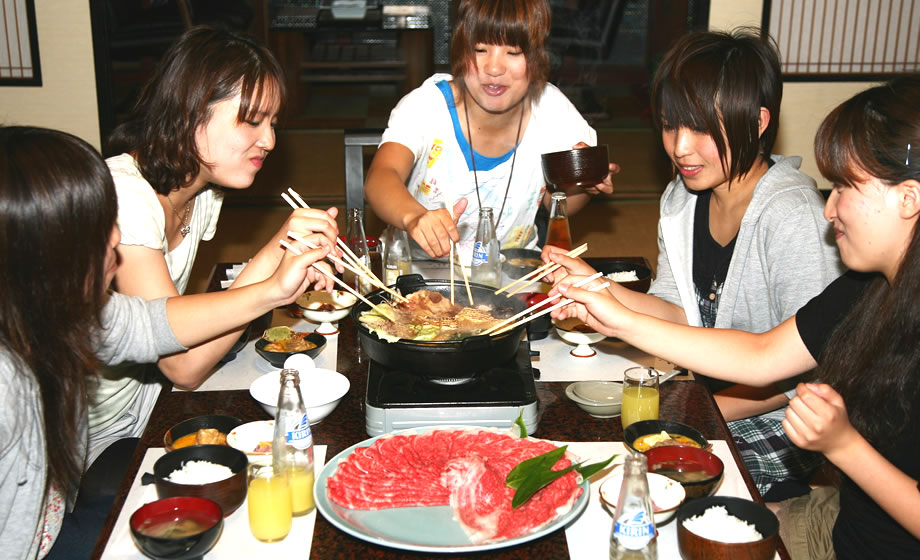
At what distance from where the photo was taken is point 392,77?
5508 mm

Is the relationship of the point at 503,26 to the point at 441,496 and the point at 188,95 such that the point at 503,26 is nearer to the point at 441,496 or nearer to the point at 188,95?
the point at 188,95

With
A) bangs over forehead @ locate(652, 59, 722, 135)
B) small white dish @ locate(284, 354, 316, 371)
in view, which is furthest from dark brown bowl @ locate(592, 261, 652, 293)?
small white dish @ locate(284, 354, 316, 371)

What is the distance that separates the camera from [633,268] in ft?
8.21

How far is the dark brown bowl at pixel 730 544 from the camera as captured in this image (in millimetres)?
1212

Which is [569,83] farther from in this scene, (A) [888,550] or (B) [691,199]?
(A) [888,550]

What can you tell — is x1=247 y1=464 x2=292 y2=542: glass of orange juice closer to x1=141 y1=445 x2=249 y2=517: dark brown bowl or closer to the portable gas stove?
x1=141 y1=445 x2=249 y2=517: dark brown bowl

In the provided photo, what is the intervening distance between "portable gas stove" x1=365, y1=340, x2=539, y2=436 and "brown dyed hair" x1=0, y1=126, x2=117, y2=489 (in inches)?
20.4

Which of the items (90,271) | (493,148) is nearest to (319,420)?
(90,271)

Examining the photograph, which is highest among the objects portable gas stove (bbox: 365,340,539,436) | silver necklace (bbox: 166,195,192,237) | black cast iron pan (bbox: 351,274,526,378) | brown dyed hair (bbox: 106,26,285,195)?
brown dyed hair (bbox: 106,26,285,195)

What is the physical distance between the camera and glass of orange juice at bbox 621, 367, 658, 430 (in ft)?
5.36

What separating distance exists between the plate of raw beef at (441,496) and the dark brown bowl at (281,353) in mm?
457

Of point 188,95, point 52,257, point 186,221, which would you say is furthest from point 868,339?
point 186,221

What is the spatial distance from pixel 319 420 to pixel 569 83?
408 cm

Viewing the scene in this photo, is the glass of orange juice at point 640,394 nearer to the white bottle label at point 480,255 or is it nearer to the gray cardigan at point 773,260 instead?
the gray cardigan at point 773,260
